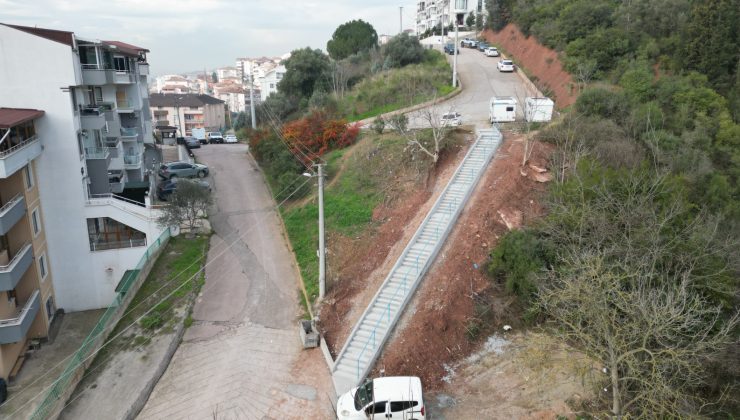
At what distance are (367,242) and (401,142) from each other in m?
8.59

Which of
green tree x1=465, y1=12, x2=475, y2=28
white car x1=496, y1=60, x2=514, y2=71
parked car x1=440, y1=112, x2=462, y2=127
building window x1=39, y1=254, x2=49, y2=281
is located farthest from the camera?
green tree x1=465, y1=12, x2=475, y2=28

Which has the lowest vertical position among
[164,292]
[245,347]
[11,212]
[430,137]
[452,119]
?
[245,347]

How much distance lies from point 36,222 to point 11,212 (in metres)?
3.68

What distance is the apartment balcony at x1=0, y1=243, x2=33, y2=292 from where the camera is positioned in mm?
18438

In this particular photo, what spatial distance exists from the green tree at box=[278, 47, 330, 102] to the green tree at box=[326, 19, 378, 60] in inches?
486

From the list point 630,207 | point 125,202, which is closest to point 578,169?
point 630,207

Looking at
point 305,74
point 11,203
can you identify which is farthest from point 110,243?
point 305,74

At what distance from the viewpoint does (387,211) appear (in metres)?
24.1

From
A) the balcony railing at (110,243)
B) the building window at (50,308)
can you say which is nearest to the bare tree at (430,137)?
the balcony railing at (110,243)

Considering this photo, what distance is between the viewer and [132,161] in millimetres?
30891

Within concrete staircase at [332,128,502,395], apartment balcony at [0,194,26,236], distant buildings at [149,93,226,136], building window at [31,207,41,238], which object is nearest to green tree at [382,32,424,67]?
concrete staircase at [332,128,502,395]

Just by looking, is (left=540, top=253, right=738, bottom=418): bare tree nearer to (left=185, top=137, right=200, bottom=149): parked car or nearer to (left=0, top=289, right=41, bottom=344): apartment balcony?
(left=0, top=289, right=41, bottom=344): apartment balcony

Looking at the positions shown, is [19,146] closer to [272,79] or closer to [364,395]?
[364,395]

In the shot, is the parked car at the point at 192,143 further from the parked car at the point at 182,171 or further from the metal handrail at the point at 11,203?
the metal handrail at the point at 11,203
